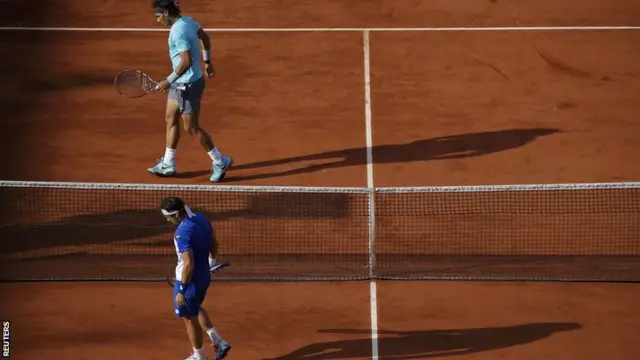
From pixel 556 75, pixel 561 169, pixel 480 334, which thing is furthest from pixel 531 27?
pixel 480 334

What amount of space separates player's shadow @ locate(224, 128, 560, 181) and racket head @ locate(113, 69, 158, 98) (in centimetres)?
153

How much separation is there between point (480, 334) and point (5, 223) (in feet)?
18.4

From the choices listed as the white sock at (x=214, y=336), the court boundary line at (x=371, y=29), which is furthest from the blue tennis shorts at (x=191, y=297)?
the court boundary line at (x=371, y=29)

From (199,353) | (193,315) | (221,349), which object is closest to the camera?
(193,315)

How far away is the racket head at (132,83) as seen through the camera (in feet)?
44.9

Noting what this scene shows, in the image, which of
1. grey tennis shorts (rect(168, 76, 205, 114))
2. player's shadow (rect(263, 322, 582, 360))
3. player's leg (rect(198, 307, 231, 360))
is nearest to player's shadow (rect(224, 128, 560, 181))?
grey tennis shorts (rect(168, 76, 205, 114))

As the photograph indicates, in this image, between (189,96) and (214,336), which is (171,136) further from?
(214,336)

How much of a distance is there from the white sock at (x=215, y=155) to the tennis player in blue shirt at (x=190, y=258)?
349 cm

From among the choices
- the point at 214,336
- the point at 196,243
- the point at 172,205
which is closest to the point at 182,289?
the point at 196,243

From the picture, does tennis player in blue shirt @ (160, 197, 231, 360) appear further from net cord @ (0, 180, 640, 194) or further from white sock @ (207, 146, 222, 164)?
white sock @ (207, 146, 222, 164)

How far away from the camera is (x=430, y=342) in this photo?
11.4 m

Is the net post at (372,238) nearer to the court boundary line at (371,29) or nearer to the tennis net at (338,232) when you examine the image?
the tennis net at (338,232)

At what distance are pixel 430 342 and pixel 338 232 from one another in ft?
7.29

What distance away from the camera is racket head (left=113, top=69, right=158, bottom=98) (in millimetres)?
13695
